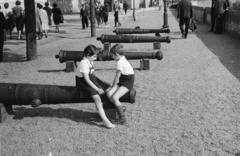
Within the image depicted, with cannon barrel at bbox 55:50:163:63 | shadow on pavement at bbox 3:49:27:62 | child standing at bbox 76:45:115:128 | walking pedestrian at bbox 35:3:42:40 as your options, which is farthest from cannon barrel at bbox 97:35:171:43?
child standing at bbox 76:45:115:128

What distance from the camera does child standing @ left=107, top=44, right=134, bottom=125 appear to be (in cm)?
550

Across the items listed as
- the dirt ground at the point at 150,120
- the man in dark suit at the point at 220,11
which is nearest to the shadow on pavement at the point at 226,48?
the dirt ground at the point at 150,120

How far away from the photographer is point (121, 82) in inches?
223

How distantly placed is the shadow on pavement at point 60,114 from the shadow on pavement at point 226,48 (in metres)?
4.11

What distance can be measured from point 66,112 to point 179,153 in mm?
2520

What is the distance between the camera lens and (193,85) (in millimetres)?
7840

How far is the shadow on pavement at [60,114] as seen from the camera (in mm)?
5887

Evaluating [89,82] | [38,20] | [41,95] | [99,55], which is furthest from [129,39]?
[89,82]

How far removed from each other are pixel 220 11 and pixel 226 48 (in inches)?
190

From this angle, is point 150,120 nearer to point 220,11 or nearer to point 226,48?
point 226,48

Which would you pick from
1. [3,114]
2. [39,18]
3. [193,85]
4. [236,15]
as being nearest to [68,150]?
[3,114]

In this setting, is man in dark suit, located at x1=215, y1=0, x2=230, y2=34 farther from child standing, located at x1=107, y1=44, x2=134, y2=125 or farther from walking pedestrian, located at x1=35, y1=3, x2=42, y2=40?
child standing, located at x1=107, y1=44, x2=134, y2=125

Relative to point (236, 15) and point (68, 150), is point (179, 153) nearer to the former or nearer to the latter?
point (68, 150)

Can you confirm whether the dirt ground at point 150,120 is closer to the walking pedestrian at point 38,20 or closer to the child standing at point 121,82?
the child standing at point 121,82
